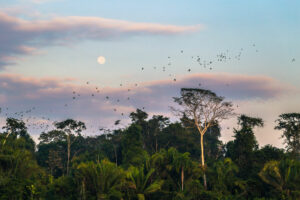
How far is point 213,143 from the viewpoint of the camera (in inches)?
3406

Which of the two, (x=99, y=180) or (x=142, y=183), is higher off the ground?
(x=99, y=180)

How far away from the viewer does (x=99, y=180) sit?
33562mm

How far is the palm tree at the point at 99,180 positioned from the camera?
3347cm

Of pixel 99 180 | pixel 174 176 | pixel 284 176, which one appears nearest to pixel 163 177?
pixel 174 176

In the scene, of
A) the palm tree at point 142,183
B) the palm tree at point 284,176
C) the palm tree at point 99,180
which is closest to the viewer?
the palm tree at point 99,180

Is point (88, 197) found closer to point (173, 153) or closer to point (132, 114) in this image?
Answer: point (173, 153)

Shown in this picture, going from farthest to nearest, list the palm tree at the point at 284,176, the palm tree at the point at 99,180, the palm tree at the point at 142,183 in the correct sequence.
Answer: the palm tree at the point at 284,176 → the palm tree at the point at 142,183 → the palm tree at the point at 99,180

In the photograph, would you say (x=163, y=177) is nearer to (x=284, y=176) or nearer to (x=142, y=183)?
(x=142, y=183)

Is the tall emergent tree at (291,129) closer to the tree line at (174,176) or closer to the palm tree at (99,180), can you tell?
the tree line at (174,176)

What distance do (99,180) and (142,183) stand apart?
4.25m

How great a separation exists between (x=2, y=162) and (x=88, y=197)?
29.3ft

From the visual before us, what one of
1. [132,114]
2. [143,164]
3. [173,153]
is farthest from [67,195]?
[132,114]

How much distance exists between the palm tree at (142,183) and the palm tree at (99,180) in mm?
1850

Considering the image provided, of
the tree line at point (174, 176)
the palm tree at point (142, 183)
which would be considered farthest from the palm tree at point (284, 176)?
the palm tree at point (142, 183)
